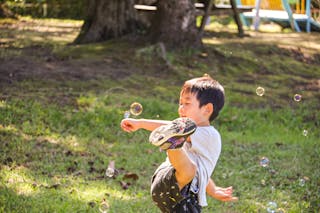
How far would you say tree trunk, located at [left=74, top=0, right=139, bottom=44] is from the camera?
42.3 feet

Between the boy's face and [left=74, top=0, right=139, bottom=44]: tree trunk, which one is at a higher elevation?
the boy's face

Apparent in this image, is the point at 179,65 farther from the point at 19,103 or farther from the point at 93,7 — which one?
the point at 19,103

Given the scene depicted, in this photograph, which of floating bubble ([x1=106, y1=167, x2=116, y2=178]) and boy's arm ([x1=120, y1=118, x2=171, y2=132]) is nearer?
boy's arm ([x1=120, y1=118, x2=171, y2=132])

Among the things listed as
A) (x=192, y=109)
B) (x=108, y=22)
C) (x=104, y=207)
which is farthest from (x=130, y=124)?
(x=108, y=22)

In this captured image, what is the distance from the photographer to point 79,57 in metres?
11.2

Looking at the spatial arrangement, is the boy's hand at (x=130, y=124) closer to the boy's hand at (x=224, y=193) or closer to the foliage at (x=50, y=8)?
the boy's hand at (x=224, y=193)

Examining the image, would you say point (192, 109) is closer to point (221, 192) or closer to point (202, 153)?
point (202, 153)

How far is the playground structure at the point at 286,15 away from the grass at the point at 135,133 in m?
5.02

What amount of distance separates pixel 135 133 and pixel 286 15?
12.3 m

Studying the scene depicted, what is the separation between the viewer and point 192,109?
12.2 ft

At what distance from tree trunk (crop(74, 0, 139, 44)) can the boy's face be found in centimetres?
931

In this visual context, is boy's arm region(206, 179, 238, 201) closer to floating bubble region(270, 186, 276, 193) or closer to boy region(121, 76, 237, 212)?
boy region(121, 76, 237, 212)

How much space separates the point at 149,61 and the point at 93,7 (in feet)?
8.77

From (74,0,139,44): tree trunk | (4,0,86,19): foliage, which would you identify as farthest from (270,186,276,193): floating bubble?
(4,0,86,19): foliage
